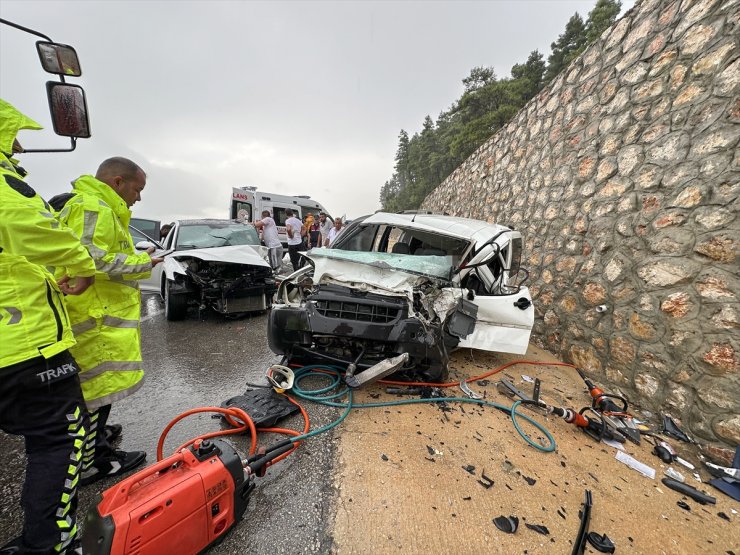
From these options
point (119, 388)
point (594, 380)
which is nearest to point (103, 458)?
point (119, 388)

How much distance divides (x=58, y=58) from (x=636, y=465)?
5.01m

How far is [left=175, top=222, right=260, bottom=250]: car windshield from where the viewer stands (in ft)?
17.2

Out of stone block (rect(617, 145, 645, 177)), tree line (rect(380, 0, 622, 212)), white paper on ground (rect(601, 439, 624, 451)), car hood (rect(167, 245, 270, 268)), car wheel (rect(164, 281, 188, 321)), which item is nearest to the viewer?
Result: white paper on ground (rect(601, 439, 624, 451))

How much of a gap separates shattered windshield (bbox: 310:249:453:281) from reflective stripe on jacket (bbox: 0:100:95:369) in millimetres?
1989

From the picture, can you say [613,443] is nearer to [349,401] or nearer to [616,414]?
[616,414]

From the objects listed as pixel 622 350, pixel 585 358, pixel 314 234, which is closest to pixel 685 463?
pixel 622 350

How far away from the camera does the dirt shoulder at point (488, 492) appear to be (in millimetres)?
1515

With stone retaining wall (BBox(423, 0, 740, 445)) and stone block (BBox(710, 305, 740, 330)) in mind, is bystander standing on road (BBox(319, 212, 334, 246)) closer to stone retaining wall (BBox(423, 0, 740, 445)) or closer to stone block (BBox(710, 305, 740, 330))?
stone retaining wall (BBox(423, 0, 740, 445))

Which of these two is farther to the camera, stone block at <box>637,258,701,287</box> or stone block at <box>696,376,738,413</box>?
stone block at <box>637,258,701,287</box>

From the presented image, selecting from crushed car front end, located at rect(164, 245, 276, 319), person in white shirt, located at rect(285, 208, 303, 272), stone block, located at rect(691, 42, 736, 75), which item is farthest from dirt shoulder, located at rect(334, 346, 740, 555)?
person in white shirt, located at rect(285, 208, 303, 272)

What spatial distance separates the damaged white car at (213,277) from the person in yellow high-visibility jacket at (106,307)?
273 cm

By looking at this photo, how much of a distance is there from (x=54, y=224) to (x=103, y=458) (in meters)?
1.40

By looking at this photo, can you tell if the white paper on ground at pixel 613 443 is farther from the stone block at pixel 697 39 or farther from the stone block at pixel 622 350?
the stone block at pixel 697 39

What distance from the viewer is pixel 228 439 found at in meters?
2.09
